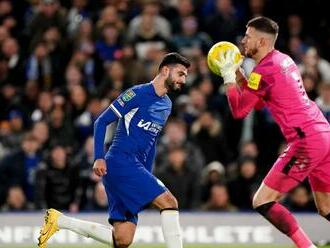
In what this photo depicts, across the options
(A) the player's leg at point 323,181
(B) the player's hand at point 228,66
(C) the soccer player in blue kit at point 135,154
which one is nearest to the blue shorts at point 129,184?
(C) the soccer player in blue kit at point 135,154

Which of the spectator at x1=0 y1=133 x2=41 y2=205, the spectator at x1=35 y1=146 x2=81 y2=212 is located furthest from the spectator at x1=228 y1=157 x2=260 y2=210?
the spectator at x1=0 y1=133 x2=41 y2=205

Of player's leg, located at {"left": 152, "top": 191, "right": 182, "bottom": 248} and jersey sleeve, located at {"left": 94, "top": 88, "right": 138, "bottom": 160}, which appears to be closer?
player's leg, located at {"left": 152, "top": 191, "right": 182, "bottom": 248}

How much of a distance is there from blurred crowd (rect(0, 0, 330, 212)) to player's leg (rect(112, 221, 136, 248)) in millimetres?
5012

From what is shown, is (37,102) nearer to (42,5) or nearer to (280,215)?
(42,5)

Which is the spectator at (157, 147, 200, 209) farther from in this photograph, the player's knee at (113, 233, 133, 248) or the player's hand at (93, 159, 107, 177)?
the player's hand at (93, 159, 107, 177)

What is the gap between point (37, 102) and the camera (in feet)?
58.4

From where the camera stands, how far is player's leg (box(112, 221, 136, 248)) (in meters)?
10.3

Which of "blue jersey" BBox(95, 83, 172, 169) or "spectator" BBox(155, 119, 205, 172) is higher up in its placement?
"blue jersey" BBox(95, 83, 172, 169)

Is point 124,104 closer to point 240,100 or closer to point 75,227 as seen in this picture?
point 240,100

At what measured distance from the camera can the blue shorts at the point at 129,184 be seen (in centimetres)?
1010

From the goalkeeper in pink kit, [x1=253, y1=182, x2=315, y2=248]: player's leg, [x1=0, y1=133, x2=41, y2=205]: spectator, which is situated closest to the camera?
[x1=253, y1=182, x2=315, y2=248]: player's leg

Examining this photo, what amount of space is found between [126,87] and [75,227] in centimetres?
639

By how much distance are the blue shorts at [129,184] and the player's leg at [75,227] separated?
14.6 inches

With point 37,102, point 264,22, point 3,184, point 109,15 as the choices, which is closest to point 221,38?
point 109,15
